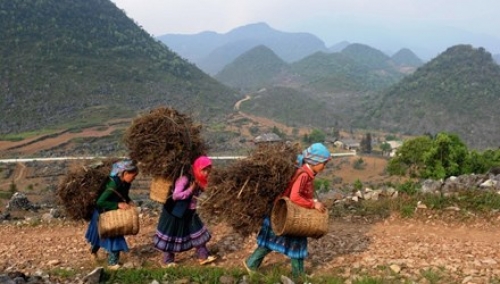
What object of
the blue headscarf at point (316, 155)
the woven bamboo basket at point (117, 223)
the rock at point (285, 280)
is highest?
the blue headscarf at point (316, 155)

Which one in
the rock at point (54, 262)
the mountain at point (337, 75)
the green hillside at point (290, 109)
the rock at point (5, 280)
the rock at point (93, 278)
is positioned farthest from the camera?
the mountain at point (337, 75)

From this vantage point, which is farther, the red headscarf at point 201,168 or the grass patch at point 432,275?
the red headscarf at point 201,168

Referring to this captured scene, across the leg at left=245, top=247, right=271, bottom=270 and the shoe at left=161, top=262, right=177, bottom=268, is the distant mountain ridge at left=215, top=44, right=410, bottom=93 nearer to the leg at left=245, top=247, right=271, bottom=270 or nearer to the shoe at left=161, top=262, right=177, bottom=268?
the shoe at left=161, top=262, right=177, bottom=268

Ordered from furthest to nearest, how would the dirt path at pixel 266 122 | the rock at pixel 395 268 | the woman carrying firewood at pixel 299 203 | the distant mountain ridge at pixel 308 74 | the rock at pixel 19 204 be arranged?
the distant mountain ridge at pixel 308 74 < the dirt path at pixel 266 122 < the rock at pixel 19 204 < the rock at pixel 395 268 < the woman carrying firewood at pixel 299 203

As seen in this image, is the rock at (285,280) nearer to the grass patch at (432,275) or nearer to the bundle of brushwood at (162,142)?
the grass patch at (432,275)

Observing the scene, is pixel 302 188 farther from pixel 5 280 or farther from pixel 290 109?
pixel 290 109

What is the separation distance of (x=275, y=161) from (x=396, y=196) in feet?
13.0

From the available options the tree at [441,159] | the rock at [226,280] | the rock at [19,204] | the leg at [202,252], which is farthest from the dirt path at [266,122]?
the rock at [226,280]

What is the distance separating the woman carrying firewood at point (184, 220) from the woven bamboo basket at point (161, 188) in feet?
0.25

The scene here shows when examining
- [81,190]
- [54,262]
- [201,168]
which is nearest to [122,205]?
[81,190]

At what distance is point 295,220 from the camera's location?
14.7 feet

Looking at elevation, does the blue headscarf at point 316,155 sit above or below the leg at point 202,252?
above

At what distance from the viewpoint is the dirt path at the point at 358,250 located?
16.7 ft

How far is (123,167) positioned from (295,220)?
2160mm
